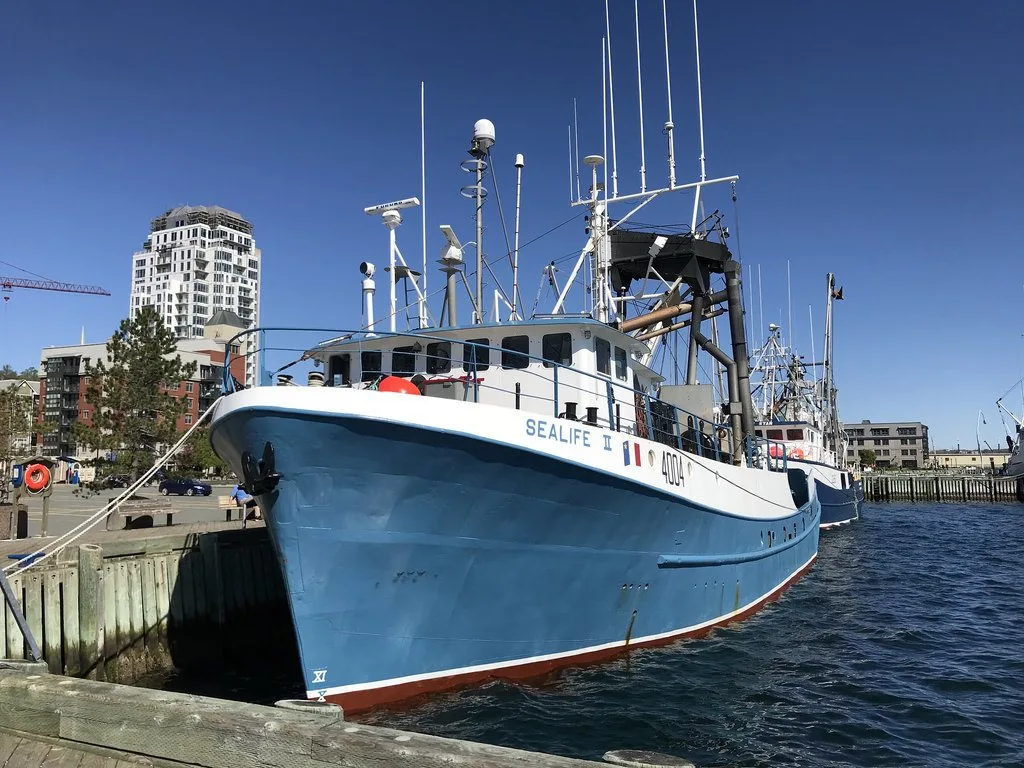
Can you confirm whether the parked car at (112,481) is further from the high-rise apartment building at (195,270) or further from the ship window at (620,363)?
the high-rise apartment building at (195,270)

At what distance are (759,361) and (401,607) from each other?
44.6 meters

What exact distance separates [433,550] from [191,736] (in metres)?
4.04

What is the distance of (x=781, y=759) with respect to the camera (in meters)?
7.00

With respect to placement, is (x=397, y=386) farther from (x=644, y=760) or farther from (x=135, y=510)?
(x=135, y=510)

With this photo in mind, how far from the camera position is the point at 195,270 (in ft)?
403

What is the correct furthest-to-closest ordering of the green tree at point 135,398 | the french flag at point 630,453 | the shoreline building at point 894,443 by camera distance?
the shoreline building at point 894,443, the green tree at point 135,398, the french flag at point 630,453

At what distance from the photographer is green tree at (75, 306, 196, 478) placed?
24.4 meters

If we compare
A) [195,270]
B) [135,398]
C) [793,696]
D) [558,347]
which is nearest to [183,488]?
[135,398]

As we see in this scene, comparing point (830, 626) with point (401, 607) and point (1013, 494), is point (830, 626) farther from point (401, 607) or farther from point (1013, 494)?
point (1013, 494)

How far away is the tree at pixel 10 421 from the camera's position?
3544 centimetres

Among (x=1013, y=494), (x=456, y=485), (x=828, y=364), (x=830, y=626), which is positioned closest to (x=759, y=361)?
(x=828, y=364)

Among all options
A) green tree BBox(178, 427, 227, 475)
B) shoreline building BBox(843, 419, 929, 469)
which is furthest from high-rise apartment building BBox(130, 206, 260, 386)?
shoreline building BBox(843, 419, 929, 469)

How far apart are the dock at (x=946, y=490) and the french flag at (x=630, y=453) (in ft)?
190

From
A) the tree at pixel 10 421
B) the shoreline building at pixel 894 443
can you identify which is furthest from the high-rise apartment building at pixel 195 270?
the shoreline building at pixel 894 443
